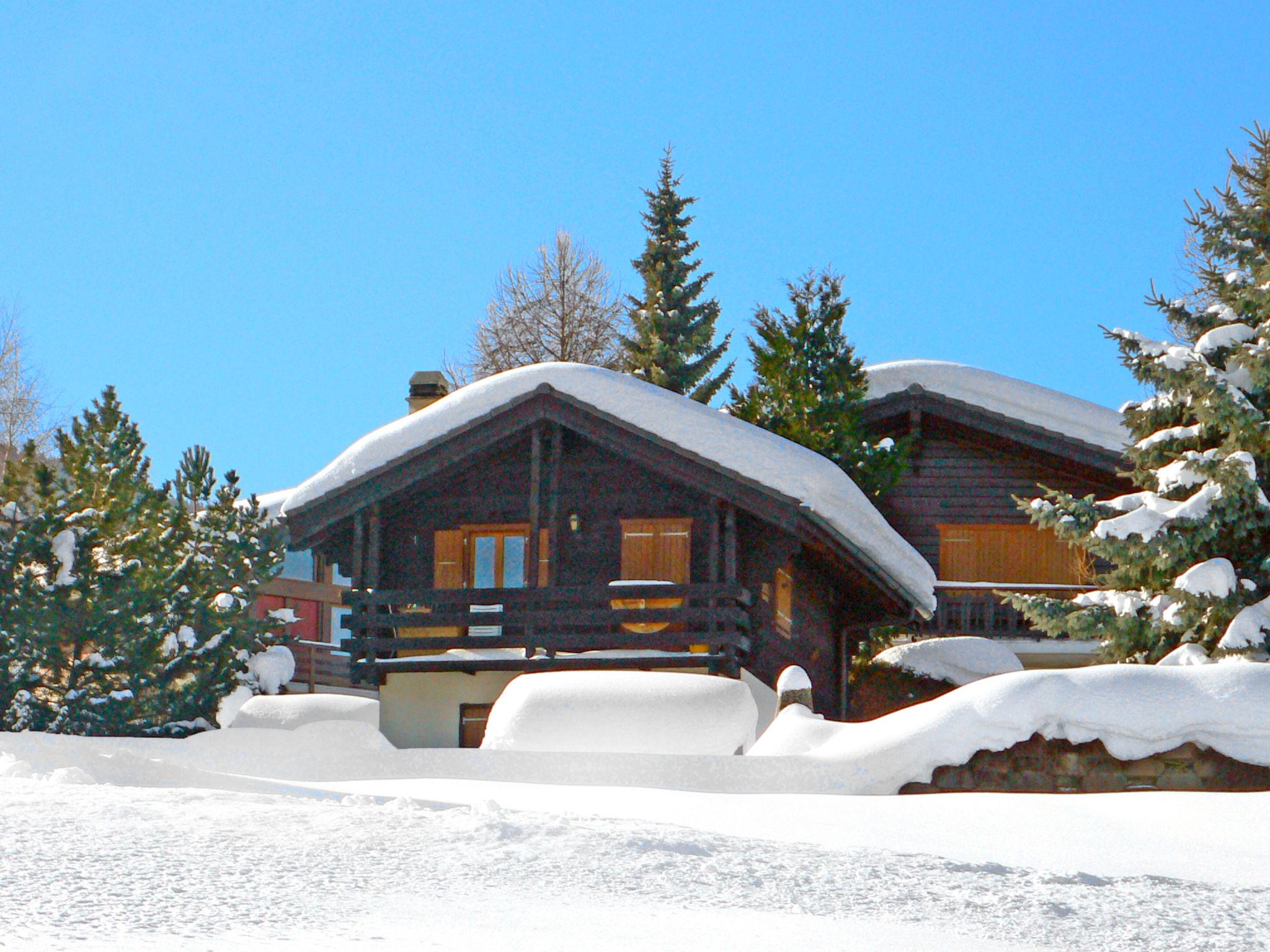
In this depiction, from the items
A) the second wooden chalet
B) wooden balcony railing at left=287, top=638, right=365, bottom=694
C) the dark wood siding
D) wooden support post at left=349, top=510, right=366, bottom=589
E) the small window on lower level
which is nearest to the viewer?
the second wooden chalet

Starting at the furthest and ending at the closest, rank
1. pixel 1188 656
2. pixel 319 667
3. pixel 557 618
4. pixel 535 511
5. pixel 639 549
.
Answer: pixel 319 667 < pixel 639 549 < pixel 535 511 < pixel 557 618 < pixel 1188 656

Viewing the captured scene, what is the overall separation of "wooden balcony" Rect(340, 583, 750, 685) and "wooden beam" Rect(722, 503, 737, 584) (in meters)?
0.30

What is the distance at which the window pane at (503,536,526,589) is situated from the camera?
1891 centimetres

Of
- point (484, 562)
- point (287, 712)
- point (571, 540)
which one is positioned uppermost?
point (571, 540)

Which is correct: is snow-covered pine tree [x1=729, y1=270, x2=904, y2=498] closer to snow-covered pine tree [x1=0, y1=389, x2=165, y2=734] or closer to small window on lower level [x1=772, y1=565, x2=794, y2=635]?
small window on lower level [x1=772, y1=565, x2=794, y2=635]

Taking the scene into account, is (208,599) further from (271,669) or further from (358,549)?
(358,549)

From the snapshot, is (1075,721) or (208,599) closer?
(1075,721)

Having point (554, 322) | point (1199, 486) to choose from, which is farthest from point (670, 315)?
point (1199, 486)

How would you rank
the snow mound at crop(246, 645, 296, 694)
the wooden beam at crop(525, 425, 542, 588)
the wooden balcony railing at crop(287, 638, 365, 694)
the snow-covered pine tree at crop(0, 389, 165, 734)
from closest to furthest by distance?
the snow-covered pine tree at crop(0, 389, 165, 734) → the snow mound at crop(246, 645, 296, 694) → the wooden beam at crop(525, 425, 542, 588) → the wooden balcony railing at crop(287, 638, 365, 694)

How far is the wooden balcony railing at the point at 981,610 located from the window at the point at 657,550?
20.2 ft

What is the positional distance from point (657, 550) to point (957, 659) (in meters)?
5.93

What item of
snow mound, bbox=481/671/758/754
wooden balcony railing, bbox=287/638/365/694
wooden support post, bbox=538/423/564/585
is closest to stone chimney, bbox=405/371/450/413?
wooden balcony railing, bbox=287/638/365/694

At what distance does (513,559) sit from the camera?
62.4 ft

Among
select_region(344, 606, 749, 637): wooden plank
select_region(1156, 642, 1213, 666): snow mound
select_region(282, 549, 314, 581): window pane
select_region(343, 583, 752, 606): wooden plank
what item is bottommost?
select_region(1156, 642, 1213, 666): snow mound
